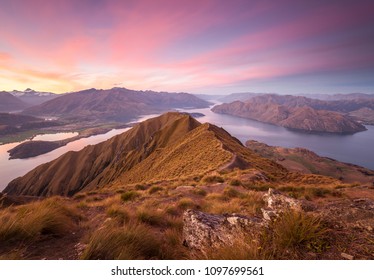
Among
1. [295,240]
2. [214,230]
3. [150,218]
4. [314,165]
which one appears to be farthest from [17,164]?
[314,165]

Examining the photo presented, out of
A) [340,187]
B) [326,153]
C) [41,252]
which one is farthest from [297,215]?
[326,153]

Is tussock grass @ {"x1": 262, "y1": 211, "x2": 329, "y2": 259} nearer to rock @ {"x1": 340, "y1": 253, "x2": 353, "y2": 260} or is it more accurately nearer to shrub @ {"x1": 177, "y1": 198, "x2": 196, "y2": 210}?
rock @ {"x1": 340, "y1": 253, "x2": 353, "y2": 260}

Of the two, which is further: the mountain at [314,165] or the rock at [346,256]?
the mountain at [314,165]

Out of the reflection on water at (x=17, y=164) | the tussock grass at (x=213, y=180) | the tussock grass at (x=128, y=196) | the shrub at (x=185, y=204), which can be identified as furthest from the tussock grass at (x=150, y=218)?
the reflection on water at (x=17, y=164)

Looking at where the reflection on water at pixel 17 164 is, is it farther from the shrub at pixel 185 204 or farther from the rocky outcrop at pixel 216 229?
the rocky outcrop at pixel 216 229

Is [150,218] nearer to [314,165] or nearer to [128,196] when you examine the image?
[128,196]
